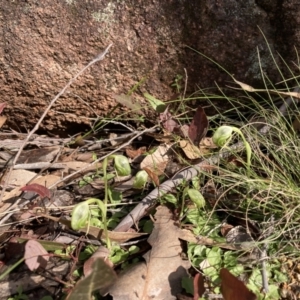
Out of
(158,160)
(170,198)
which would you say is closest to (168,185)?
(170,198)

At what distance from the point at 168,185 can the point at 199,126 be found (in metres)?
0.20

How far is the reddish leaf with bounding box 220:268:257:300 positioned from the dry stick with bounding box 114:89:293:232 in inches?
15.5

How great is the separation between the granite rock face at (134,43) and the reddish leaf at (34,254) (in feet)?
2.09

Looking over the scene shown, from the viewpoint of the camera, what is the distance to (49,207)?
1576mm

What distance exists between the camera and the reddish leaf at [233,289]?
116cm

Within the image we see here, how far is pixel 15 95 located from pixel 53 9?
1.05 feet

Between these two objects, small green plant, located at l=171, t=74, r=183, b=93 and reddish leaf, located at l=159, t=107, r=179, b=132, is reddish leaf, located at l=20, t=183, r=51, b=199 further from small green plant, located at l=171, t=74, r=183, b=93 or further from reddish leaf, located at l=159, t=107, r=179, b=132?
small green plant, located at l=171, t=74, r=183, b=93

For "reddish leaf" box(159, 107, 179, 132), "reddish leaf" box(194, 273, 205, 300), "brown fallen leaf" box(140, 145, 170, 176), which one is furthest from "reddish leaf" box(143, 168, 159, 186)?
"reddish leaf" box(194, 273, 205, 300)

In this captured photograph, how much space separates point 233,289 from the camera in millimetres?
1182

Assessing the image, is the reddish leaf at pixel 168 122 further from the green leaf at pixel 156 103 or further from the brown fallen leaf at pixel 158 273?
the brown fallen leaf at pixel 158 273

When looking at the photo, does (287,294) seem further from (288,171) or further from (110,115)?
(110,115)

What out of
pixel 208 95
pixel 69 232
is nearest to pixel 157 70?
pixel 208 95

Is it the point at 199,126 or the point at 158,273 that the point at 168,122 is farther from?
the point at 158,273

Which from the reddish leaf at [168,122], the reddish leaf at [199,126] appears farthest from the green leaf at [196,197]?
the reddish leaf at [168,122]
